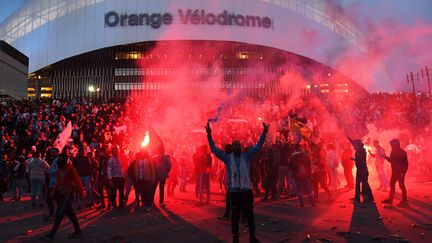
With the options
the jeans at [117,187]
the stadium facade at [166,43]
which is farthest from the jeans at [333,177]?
the stadium facade at [166,43]

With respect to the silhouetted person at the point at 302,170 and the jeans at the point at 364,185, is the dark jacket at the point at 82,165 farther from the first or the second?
the jeans at the point at 364,185

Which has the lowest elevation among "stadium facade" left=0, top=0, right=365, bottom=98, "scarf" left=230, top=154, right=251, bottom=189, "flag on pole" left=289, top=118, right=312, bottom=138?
"scarf" left=230, top=154, right=251, bottom=189

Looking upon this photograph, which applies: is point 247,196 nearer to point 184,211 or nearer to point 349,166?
point 184,211

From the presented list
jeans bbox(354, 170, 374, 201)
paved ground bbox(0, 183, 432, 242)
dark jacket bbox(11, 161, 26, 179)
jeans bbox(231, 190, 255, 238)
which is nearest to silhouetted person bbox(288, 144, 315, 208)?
paved ground bbox(0, 183, 432, 242)

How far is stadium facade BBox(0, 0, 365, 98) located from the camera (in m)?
37.7

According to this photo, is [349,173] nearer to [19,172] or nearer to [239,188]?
[239,188]

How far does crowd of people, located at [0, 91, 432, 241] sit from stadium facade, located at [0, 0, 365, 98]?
13.0 m

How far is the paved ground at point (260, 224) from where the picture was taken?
5547mm

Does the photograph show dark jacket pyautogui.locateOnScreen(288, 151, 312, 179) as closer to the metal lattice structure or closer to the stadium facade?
the stadium facade

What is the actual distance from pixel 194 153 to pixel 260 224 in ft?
12.9

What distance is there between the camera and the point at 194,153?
10039 mm

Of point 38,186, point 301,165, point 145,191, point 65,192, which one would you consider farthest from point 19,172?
point 301,165

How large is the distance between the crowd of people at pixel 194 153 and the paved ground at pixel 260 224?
472mm

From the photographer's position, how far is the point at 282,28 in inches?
1576
